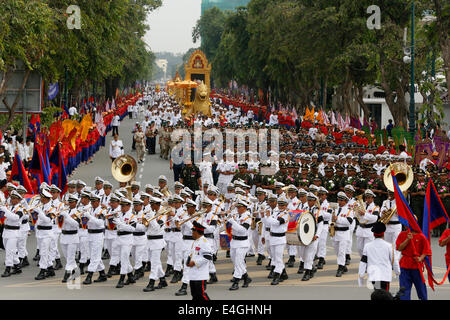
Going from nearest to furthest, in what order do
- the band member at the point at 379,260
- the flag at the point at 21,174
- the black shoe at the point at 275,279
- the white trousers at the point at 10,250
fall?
the band member at the point at 379,260 < the black shoe at the point at 275,279 < the white trousers at the point at 10,250 < the flag at the point at 21,174

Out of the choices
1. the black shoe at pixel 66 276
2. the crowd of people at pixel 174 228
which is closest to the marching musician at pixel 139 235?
the crowd of people at pixel 174 228

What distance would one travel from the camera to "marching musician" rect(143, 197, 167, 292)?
14795 millimetres

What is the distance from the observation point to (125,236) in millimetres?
15078

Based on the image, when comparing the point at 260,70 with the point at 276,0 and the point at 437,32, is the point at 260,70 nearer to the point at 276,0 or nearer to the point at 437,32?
the point at 276,0

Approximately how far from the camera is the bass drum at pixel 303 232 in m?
15.3

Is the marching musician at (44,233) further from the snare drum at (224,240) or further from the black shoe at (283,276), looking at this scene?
the black shoe at (283,276)

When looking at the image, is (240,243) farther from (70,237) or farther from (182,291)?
(70,237)

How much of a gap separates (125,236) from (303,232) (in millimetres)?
3368

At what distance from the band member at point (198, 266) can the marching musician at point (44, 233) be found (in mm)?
4473

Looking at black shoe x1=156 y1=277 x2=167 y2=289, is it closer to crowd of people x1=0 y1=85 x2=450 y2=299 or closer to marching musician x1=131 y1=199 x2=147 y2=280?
crowd of people x1=0 y1=85 x2=450 y2=299

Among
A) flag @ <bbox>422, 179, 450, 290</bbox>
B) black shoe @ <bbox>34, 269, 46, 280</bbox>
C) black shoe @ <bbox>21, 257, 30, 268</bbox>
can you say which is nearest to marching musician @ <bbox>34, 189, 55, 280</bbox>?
black shoe @ <bbox>34, 269, 46, 280</bbox>

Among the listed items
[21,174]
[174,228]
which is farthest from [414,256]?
[21,174]
